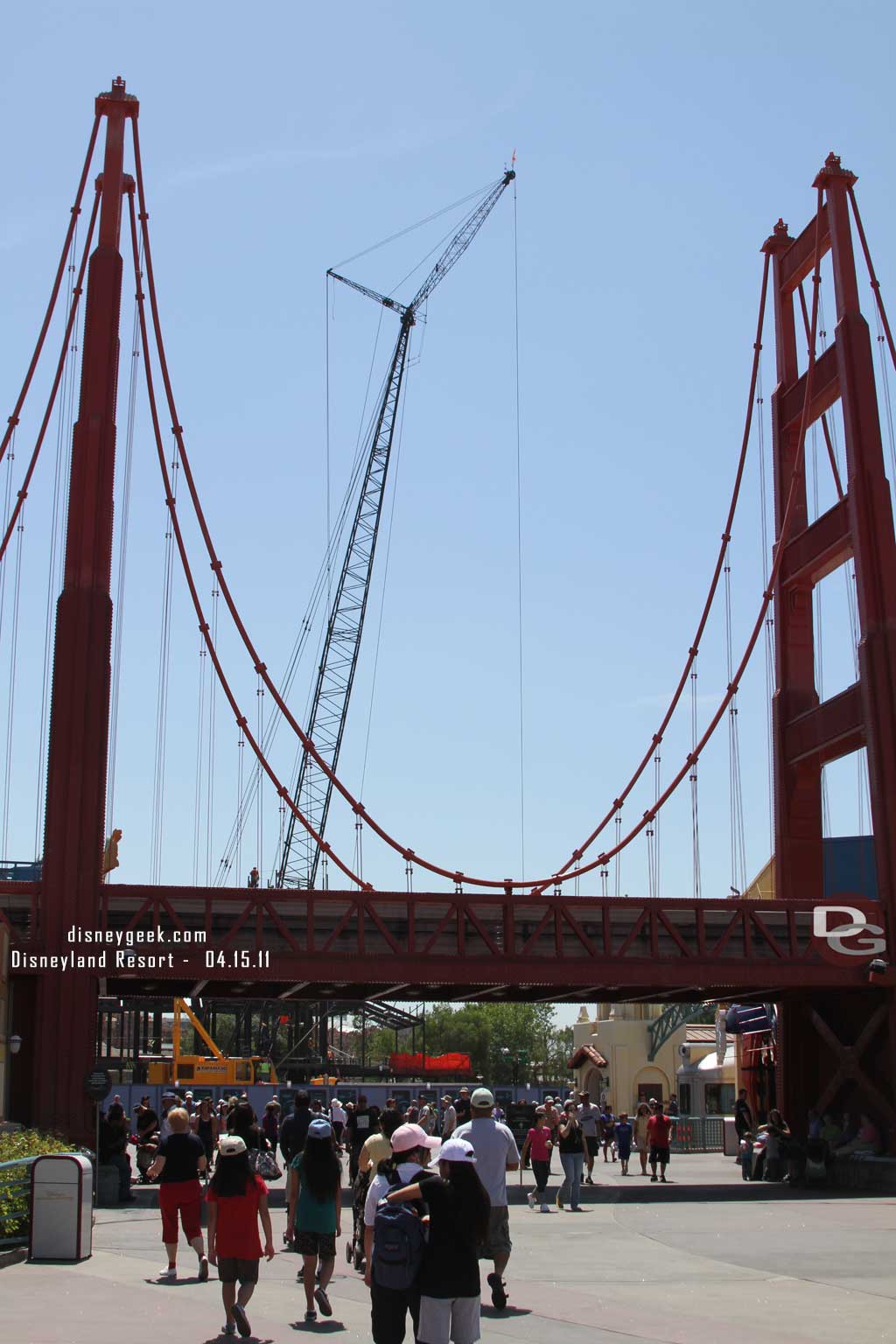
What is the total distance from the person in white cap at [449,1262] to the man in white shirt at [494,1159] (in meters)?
4.65

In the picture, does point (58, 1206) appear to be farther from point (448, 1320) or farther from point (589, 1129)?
point (589, 1129)

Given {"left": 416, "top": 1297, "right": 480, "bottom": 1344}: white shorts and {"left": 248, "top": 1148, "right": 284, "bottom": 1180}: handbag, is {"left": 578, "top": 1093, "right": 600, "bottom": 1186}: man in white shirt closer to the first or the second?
{"left": 248, "top": 1148, "right": 284, "bottom": 1180}: handbag

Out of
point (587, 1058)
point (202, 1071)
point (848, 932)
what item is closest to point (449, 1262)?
point (848, 932)

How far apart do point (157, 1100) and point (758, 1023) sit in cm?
1820

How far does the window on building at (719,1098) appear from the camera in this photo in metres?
66.5

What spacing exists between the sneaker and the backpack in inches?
208

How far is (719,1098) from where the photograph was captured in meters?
67.1

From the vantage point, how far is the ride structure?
32.6 meters

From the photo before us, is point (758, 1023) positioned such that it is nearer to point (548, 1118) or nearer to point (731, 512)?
point (548, 1118)

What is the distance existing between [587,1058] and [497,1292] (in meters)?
60.4

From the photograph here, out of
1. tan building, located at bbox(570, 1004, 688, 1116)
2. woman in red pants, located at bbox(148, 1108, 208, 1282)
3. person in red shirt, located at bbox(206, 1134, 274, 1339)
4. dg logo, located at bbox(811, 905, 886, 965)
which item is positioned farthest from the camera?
tan building, located at bbox(570, 1004, 688, 1116)

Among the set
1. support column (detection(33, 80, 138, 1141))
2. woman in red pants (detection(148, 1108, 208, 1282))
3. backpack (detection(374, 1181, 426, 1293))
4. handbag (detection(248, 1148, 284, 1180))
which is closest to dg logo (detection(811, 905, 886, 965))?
support column (detection(33, 80, 138, 1141))

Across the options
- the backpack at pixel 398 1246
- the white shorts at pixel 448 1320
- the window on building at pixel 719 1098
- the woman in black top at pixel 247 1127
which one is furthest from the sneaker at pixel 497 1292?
the window on building at pixel 719 1098

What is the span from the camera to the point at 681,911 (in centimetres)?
3731
